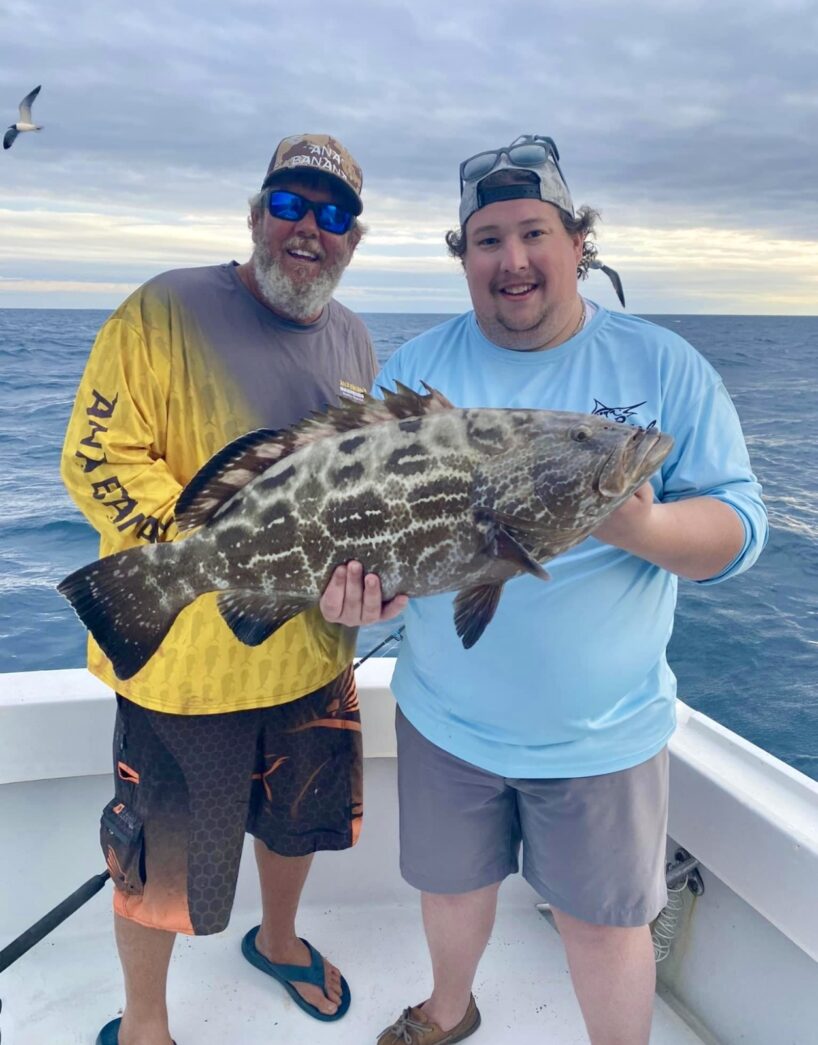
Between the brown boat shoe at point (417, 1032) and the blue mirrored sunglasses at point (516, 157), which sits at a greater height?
the blue mirrored sunglasses at point (516, 157)

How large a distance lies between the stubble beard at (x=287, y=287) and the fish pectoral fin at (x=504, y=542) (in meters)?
1.23

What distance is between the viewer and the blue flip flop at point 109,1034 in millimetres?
3020

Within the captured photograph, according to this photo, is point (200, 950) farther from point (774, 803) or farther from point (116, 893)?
point (774, 803)

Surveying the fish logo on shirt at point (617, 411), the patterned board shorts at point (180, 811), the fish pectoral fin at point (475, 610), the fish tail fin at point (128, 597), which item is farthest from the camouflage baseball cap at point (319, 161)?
the patterned board shorts at point (180, 811)

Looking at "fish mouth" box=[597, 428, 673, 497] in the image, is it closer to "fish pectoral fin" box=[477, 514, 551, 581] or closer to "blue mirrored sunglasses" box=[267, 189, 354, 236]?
"fish pectoral fin" box=[477, 514, 551, 581]

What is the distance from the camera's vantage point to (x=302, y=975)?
3.39 m

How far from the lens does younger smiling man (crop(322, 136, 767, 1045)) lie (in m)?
2.33

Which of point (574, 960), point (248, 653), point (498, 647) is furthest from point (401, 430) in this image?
point (574, 960)

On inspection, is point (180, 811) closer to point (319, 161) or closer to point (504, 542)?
point (504, 542)

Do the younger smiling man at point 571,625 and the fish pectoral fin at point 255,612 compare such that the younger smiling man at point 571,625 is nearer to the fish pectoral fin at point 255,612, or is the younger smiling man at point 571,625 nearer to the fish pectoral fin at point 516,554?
the fish pectoral fin at point 255,612

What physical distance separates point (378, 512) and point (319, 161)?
1.46 meters

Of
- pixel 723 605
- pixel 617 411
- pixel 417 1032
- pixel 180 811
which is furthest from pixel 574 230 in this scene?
pixel 723 605

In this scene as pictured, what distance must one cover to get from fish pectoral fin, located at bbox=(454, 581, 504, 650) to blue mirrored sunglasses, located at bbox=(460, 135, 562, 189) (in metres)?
1.32

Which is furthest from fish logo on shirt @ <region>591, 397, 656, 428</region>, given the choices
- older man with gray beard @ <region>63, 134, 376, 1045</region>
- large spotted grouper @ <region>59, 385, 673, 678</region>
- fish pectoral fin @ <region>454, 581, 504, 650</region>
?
older man with gray beard @ <region>63, 134, 376, 1045</region>
